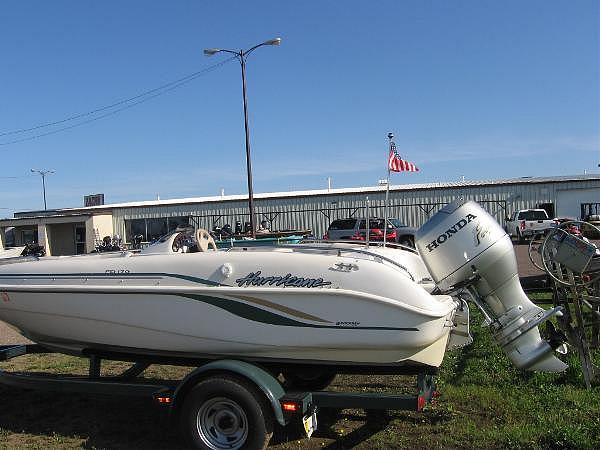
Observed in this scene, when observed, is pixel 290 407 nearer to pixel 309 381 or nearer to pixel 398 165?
pixel 309 381

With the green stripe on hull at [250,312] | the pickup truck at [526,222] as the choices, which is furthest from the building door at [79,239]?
the green stripe on hull at [250,312]

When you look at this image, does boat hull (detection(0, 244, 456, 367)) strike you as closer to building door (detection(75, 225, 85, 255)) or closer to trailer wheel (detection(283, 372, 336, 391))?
trailer wheel (detection(283, 372, 336, 391))

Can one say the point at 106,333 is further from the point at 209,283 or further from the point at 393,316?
the point at 393,316

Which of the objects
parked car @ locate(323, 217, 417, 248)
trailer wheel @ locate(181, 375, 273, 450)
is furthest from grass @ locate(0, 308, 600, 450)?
parked car @ locate(323, 217, 417, 248)

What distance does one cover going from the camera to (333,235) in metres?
27.3

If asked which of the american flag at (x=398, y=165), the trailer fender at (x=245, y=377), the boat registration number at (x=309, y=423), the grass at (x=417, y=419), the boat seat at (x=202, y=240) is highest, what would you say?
the american flag at (x=398, y=165)

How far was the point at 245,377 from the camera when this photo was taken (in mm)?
4531

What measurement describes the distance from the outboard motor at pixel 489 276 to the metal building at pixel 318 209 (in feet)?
92.2

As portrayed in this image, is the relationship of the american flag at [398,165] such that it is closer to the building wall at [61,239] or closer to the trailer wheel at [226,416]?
the trailer wheel at [226,416]

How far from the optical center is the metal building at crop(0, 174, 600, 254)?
34.8 meters

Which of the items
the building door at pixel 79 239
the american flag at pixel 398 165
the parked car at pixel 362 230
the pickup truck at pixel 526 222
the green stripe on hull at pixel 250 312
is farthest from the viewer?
the building door at pixel 79 239

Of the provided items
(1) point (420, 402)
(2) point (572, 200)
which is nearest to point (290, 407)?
(1) point (420, 402)

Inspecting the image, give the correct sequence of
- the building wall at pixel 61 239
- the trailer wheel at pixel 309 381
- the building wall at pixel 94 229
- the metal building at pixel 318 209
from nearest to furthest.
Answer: the trailer wheel at pixel 309 381, the metal building at pixel 318 209, the building wall at pixel 94 229, the building wall at pixel 61 239

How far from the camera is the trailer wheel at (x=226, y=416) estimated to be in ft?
14.6
